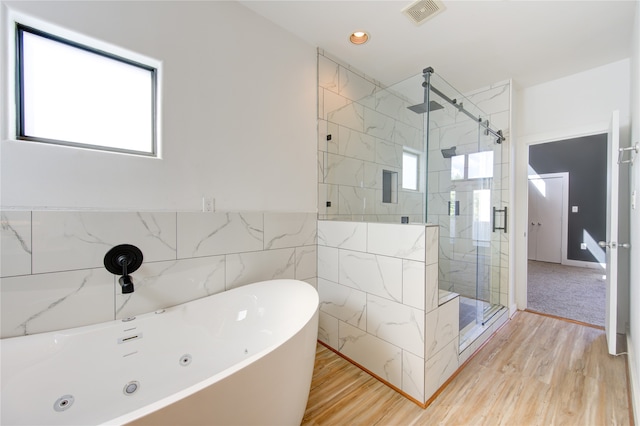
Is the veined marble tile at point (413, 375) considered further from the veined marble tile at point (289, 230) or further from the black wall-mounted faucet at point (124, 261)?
the black wall-mounted faucet at point (124, 261)

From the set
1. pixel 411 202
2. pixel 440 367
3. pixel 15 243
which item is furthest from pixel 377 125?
pixel 15 243

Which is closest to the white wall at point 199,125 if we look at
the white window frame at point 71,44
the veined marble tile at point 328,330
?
the white window frame at point 71,44

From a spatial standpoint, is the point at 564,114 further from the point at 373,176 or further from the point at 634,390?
the point at 634,390

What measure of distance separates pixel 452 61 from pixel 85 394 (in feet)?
12.2

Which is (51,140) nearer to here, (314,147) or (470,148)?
(314,147)

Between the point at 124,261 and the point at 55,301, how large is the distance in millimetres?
324

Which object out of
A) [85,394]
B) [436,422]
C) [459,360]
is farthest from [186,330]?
[459,360]

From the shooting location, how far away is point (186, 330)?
1514 millimetres

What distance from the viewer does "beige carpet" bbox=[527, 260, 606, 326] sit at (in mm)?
2938

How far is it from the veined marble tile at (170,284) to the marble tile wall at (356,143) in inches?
43.1

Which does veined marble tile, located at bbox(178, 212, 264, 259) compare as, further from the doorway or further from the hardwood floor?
the doorway

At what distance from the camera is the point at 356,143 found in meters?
2.63

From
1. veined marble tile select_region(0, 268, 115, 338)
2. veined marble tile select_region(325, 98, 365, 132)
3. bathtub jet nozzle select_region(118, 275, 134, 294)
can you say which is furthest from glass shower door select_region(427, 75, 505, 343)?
veined marble tile select_region(0, 268, 115, 338)

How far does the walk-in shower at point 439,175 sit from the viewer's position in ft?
7.46
